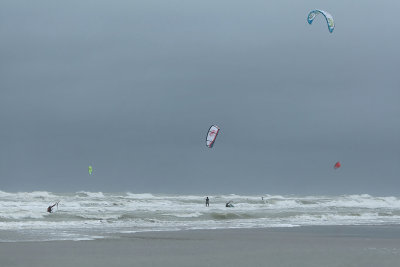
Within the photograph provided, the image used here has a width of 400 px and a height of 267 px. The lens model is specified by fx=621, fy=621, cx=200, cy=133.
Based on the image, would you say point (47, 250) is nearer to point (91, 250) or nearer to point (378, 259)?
point (91, 250)

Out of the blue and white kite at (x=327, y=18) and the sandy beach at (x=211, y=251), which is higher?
the blue and white kite at (x=327, y=18)

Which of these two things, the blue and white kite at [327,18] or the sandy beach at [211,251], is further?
the blue and white kite at [327,18]

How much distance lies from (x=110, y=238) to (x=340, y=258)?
7.39m

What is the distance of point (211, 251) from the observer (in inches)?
591

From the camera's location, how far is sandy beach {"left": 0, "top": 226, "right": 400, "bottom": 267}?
1283 cm

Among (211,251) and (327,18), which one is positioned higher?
(327,18)

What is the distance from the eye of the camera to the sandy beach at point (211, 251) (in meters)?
12.8

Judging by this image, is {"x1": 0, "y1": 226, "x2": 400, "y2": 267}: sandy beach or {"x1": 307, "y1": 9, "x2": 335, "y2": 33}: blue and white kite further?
Result: {"x1": 307, "y1": 9, "x2": 335, "y2": 33}: blue and white kite

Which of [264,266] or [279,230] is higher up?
[279,230]

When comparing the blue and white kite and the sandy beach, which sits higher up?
the blue and white kite

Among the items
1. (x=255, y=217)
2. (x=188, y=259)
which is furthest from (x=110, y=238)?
(x=255, y=217)

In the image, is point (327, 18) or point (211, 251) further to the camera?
point (327, 18)

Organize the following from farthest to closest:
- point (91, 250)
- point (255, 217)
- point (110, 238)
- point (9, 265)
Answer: point (255, 217) < point (110, 238) < point (91, 250) < point (9, 265)

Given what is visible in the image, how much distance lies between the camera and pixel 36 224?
23.9 metres
